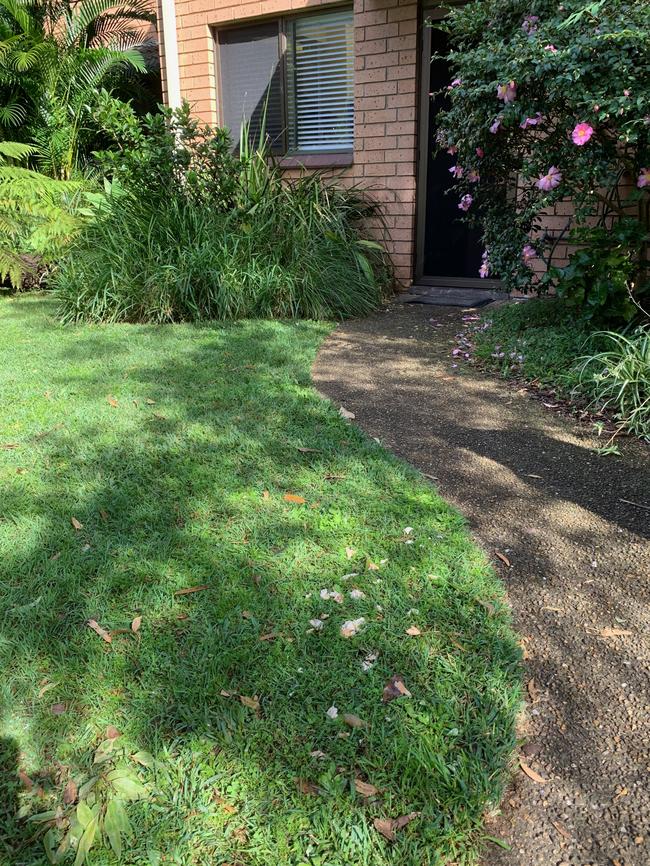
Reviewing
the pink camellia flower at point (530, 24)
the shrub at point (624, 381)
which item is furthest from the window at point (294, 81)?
the shrub at point (624, 381)

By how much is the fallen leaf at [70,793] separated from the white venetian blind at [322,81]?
24.0 feet

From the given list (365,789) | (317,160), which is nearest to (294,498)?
(365,789)

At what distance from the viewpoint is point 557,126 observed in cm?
431

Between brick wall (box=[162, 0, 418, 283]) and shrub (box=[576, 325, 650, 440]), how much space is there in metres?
3.60

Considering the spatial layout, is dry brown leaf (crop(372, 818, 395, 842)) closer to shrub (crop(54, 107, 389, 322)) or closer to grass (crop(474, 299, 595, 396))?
grass (crop(474, 299, 595, 396))

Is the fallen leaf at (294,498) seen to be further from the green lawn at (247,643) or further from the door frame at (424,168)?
the door frame at (424,168)

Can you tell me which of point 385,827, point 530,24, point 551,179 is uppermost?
point 530,24

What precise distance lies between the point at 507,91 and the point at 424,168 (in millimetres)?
3100

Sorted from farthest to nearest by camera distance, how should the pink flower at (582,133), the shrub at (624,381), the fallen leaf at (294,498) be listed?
the pink flower at (582,133) < the shrub at (624,381) < the fallen leaf at (294,498)

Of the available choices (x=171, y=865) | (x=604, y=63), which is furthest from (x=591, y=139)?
(x=171, y=865)

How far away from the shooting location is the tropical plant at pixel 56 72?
849cm

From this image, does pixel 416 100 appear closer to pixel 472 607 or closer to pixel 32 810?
pixel 472 607

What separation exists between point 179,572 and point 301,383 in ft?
6.90

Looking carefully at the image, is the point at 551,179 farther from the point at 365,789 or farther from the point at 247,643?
the point at 365,789
